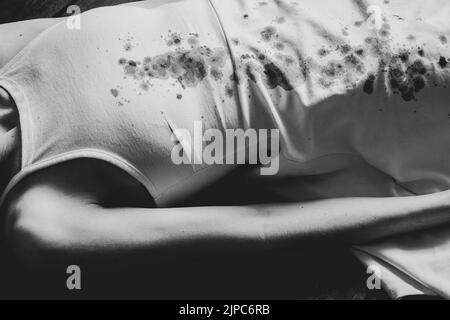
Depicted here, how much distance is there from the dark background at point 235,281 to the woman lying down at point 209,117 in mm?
55

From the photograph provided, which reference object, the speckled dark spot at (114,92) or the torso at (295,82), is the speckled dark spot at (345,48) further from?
the speckled dark spot at (114,92)

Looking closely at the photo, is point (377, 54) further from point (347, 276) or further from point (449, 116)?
point (347, 276)

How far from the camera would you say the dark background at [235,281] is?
86 cm

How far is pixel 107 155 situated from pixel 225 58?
21 centimetres

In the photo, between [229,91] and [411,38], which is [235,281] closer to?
[229,91]

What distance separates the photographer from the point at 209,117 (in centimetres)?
81

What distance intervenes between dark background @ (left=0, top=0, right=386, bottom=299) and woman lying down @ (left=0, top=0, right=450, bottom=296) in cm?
5

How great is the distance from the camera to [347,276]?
87 cm

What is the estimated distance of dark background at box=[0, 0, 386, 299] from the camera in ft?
2.82

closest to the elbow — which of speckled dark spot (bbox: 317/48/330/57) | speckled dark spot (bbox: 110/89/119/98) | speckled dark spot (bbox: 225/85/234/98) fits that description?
speckled dark spot (bbox: 110/89/119/98)

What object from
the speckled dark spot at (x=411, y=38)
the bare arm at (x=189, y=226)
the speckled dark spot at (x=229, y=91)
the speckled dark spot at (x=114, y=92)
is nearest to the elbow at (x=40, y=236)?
the bare arm at (x=189, y=226)

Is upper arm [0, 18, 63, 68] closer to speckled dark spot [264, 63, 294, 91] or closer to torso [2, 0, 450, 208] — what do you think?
torso [2, 0, 450, 208]

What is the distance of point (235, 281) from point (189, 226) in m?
0.14

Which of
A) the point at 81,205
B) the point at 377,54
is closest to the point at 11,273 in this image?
the point at 81,205
